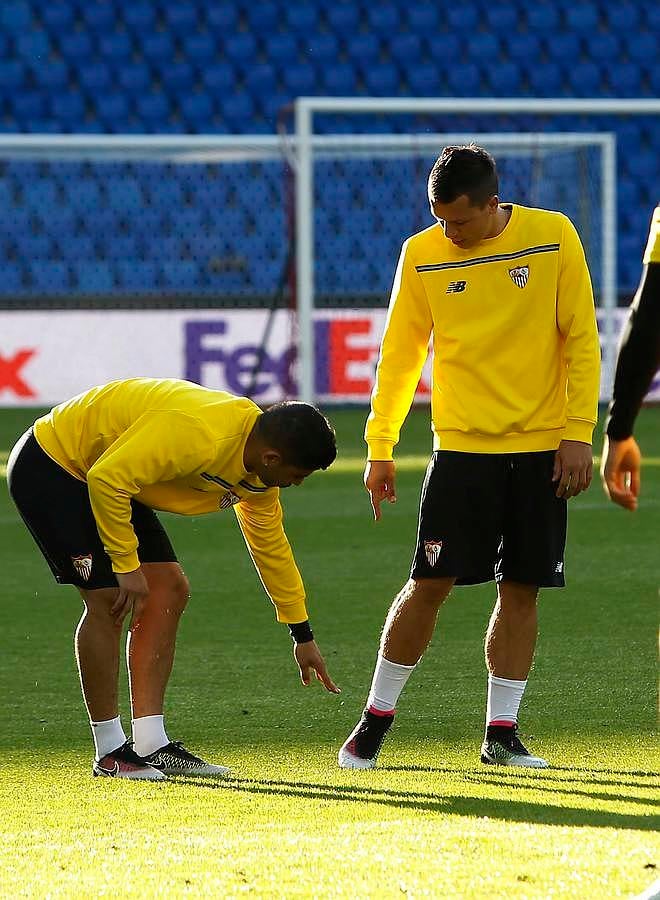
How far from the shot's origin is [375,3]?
1878cm

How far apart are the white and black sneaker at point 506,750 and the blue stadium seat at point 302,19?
15.3m

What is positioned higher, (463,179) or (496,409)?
(463,179)

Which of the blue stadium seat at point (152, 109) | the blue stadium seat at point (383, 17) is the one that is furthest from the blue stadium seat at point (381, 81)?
the blue stadium seat at point (152, 109)

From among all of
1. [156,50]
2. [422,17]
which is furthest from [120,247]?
[422,17]

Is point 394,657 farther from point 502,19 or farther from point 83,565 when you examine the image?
point 502,19

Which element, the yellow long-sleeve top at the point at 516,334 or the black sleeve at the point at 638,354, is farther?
the yellow long-sleeve top at the point at 516,334

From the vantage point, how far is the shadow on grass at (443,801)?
133 inches

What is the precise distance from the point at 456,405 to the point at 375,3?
1557cm

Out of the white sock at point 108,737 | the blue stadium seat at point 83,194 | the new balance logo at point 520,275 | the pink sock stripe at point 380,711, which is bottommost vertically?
the blue stadium seat at point 83,194

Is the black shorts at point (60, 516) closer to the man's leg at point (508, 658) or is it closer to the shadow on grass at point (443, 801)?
the shadow on grass at point (443, 801)

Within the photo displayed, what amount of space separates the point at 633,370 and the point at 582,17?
56.1ft

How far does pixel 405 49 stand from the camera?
18578mm

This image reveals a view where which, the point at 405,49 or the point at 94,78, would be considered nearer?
the point at 94,78

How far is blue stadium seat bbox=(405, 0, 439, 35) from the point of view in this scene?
18.7 meters
